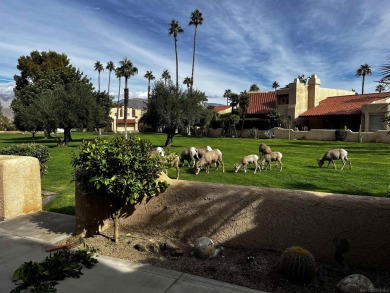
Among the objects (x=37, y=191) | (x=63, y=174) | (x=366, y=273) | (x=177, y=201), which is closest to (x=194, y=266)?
(x=177, y=201)

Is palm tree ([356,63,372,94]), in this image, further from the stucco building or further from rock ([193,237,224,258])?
rock ([193,237,224,258])

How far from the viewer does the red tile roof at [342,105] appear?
44172mm

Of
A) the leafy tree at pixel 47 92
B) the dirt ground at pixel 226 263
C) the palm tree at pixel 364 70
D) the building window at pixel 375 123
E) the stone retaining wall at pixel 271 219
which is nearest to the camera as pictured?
the dirt ground at pixel 226 263

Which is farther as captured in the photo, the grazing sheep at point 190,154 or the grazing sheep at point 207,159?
the grazing sheep at point 190,154

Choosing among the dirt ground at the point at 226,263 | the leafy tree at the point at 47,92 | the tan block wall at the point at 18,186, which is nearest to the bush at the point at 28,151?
the tan block wall at the point at 18,186

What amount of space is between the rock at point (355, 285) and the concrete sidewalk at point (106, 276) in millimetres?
1351

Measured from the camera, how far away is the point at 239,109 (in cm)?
5428

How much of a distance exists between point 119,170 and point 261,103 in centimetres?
5233

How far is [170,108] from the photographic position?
31672mm

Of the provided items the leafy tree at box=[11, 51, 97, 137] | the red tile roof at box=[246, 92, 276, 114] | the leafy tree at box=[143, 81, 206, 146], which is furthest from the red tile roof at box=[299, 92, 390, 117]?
the leafy tree at box=[11, 51, 97, 137]

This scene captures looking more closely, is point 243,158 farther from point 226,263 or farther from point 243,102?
point 243,102

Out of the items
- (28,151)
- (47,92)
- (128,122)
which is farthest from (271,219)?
(128,122)

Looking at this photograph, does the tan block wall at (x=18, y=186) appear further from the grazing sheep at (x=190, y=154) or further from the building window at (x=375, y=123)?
the building window at (x=375, y=123)

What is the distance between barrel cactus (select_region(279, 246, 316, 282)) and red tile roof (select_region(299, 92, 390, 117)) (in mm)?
42586
